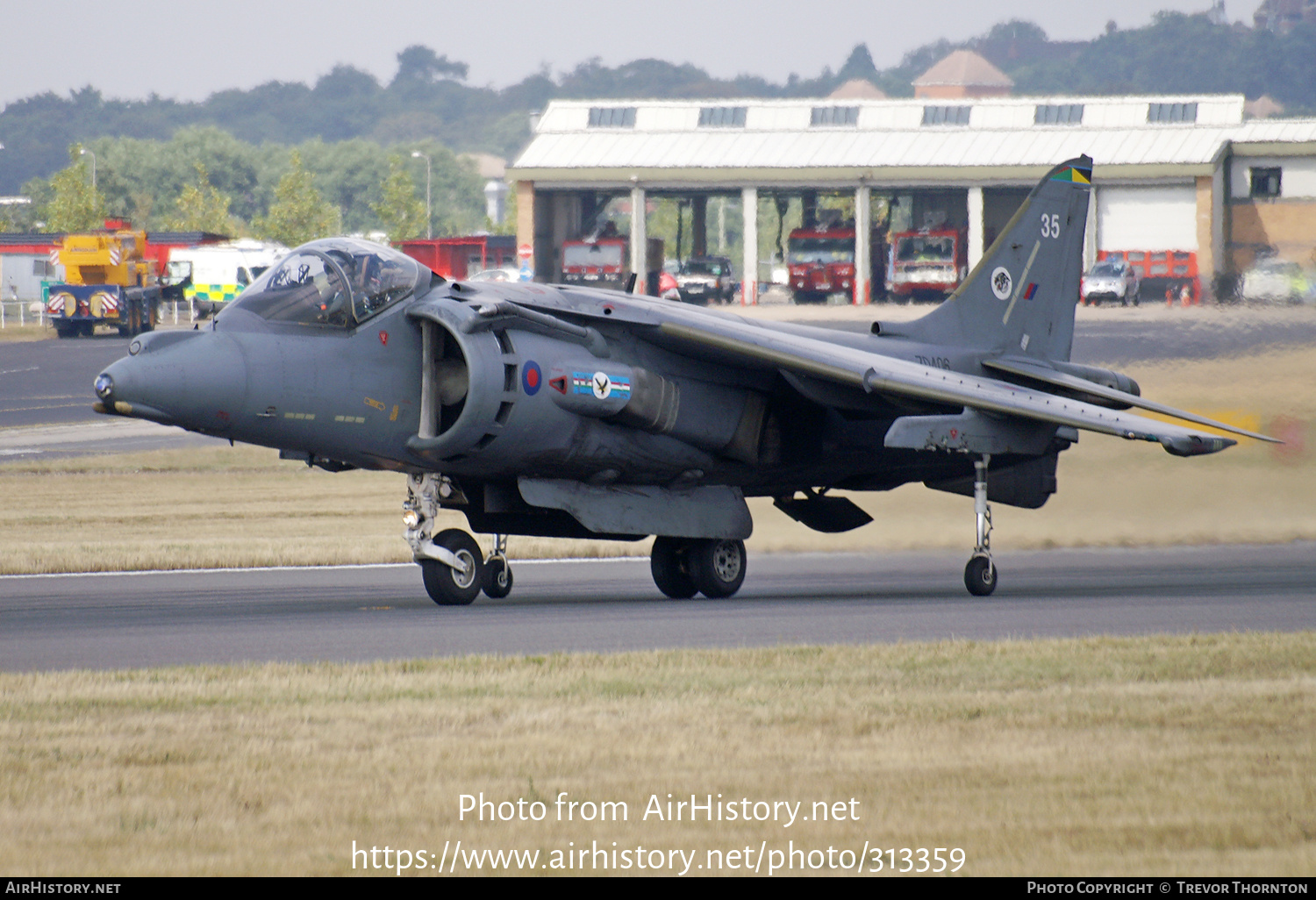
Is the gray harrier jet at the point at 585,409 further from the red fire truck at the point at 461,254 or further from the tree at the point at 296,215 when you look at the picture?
the tree at the point at 296,215

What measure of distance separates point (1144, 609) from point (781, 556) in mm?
6605

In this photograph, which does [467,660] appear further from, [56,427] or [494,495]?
[56,427]

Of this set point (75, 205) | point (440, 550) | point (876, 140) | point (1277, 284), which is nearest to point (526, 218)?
point (876, 140)

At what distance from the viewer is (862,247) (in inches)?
2702

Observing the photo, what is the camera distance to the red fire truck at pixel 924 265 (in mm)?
63812

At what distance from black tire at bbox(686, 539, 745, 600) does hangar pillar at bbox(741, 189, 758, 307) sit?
54223 mm

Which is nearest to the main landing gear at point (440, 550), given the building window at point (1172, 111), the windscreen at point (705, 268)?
the windscreen at point (705, 268)

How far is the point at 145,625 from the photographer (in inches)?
486

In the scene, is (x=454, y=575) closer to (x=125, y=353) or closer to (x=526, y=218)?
(x=125, y=353)

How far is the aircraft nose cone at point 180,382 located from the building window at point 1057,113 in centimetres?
6460

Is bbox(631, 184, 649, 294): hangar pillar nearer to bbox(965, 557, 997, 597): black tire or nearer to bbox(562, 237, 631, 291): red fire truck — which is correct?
bbox(562, 237, 631, 291): red fire truck

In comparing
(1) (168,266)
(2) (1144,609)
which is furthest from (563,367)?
(1) (168,266)

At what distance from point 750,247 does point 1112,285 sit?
19.0 metres

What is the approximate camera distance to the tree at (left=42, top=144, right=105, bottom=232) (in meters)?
88.1
